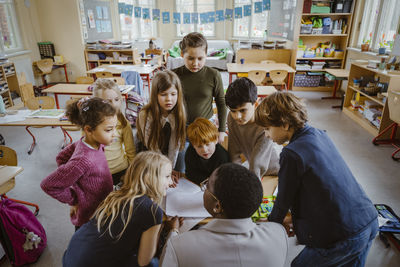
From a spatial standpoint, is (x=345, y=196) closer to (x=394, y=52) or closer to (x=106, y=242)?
(x=106, y=242)

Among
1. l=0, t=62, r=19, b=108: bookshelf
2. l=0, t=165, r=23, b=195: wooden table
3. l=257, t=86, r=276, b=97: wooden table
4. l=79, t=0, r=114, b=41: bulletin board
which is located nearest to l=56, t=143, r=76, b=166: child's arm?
l=0, t=165, r=23, b=195: wooden table

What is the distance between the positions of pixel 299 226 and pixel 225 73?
25.0 feet

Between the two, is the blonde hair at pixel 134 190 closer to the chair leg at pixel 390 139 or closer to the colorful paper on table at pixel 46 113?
the colorful paper on table at pixel 46 113

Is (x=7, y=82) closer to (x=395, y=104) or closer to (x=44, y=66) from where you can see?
(x=44, y=66)

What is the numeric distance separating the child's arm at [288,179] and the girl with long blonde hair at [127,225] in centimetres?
52

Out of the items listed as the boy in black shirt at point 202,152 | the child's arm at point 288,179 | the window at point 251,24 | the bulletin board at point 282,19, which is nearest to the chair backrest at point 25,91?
the boy in black shirt at point 202,152

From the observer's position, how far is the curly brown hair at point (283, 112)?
3.56ft

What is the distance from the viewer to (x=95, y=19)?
7.51 m

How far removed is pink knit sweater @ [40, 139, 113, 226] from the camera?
1374 mm

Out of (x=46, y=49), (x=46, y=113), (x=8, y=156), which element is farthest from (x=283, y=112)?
(x=46, y=49)

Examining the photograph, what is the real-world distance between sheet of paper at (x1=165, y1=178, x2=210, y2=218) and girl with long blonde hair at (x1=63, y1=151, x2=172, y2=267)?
18 cm

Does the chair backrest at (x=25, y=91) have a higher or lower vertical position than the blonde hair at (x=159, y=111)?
lower

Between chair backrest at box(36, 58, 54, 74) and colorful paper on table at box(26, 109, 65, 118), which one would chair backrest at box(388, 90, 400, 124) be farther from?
chair backrest at box(36, 58, 54, 74)

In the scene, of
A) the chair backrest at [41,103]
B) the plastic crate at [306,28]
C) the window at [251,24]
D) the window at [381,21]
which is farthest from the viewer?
the window at [251,24]
